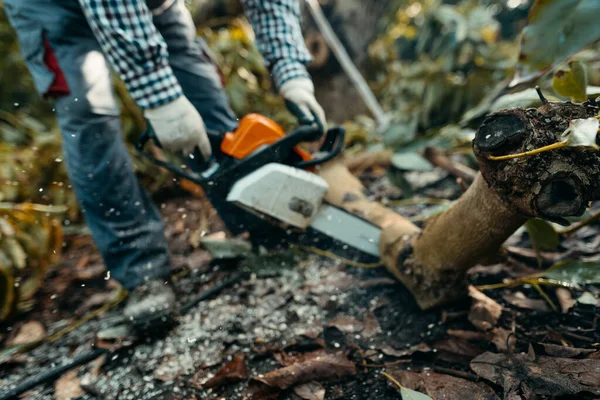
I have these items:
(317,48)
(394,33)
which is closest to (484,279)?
(317,48)

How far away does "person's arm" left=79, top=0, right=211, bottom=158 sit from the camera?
44.6 inches

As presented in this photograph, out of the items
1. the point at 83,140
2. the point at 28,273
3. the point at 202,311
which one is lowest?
the point at 28,273

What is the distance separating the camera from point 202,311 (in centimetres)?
146

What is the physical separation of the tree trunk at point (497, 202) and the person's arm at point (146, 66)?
0.82 m

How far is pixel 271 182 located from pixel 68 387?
0.97m

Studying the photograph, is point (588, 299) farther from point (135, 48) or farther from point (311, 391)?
point (135, 48)

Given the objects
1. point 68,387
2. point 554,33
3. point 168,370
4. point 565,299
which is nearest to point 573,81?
point 554,33

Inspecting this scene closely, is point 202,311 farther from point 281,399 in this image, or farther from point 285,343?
point 281,399

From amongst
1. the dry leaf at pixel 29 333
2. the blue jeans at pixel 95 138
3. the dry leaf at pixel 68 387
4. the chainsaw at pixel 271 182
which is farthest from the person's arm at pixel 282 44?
the dry leaf at pixel 29 333

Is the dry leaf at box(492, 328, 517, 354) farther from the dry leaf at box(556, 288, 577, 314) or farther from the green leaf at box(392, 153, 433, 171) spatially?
the green leaf at box(392, 153, 433, 171)

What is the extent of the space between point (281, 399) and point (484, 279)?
83 centimetres

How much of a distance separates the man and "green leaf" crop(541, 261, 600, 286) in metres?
1.00

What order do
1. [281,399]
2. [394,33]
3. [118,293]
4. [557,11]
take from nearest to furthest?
1. [557,11]
2. [281,399]
3. [118,293]
4. [394,33]

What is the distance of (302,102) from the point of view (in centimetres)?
156
